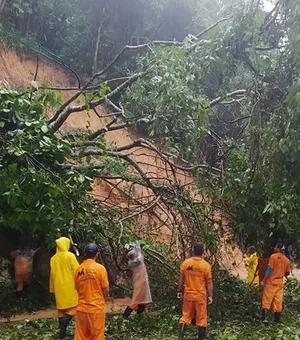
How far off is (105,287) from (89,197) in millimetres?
3774

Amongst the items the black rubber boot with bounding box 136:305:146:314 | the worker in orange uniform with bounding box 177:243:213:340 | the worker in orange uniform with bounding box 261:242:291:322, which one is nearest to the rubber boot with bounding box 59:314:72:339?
the black rubber boot with bounding box 136:305:146:314

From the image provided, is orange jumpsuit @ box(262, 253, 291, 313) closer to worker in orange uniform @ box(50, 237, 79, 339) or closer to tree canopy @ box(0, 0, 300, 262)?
tree canopy @ box(0, 0, 300, 262)

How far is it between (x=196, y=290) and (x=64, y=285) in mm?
1772

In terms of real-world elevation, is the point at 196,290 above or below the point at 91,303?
above

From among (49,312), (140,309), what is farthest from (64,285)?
(49,312)

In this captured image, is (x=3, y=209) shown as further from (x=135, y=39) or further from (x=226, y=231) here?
(x=135, y=39)

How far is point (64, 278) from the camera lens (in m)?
7.07

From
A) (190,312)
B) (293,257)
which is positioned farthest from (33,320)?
(293,257)

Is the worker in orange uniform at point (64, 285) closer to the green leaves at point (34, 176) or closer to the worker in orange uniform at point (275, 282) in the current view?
the green leaves at point (34, 176)

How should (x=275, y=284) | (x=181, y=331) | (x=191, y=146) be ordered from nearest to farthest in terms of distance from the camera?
(x=181, y=331)
(x=275, y=284)
(x=191, y=146)

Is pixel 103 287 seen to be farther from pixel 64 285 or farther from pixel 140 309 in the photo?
pixel 140 309

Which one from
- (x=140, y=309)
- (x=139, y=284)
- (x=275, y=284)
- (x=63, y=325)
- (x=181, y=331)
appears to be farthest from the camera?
(x=275, y=284)

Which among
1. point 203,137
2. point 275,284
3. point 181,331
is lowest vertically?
point 181,331

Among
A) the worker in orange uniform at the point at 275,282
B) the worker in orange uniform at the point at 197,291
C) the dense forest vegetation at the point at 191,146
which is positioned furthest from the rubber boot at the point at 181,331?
the worker in orange uniform at the point at 275,282
